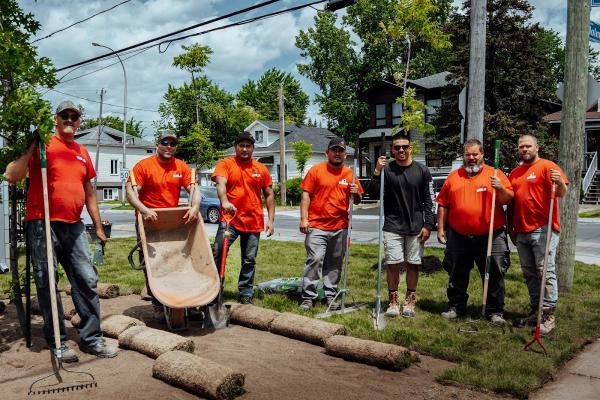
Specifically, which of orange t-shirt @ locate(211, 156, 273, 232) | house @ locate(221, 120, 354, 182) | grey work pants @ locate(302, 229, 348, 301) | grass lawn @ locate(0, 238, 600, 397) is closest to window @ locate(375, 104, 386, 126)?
house @ locate(221, 120, 354, 182)

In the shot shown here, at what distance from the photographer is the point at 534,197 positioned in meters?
5.65

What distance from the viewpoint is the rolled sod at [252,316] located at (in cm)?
580

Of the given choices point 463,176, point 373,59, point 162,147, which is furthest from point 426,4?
point 373,59

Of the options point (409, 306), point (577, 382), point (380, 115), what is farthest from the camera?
point (380, 115)

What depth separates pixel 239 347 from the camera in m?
5.22

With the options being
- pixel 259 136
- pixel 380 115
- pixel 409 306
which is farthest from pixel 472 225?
pixel 259 136

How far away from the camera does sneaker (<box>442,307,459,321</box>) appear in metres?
6.17

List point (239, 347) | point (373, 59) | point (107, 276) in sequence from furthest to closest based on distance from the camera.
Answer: point (373, 59)
point (107, 276)
point (239, 347)

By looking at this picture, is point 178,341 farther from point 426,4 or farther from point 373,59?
point 373,59

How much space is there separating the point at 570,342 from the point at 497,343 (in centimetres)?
72

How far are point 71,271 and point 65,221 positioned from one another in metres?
0.48

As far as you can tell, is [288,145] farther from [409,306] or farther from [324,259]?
A: [409,306]

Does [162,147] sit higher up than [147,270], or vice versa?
[162,147]

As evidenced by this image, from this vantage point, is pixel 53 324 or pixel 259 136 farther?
pixel 259 136
